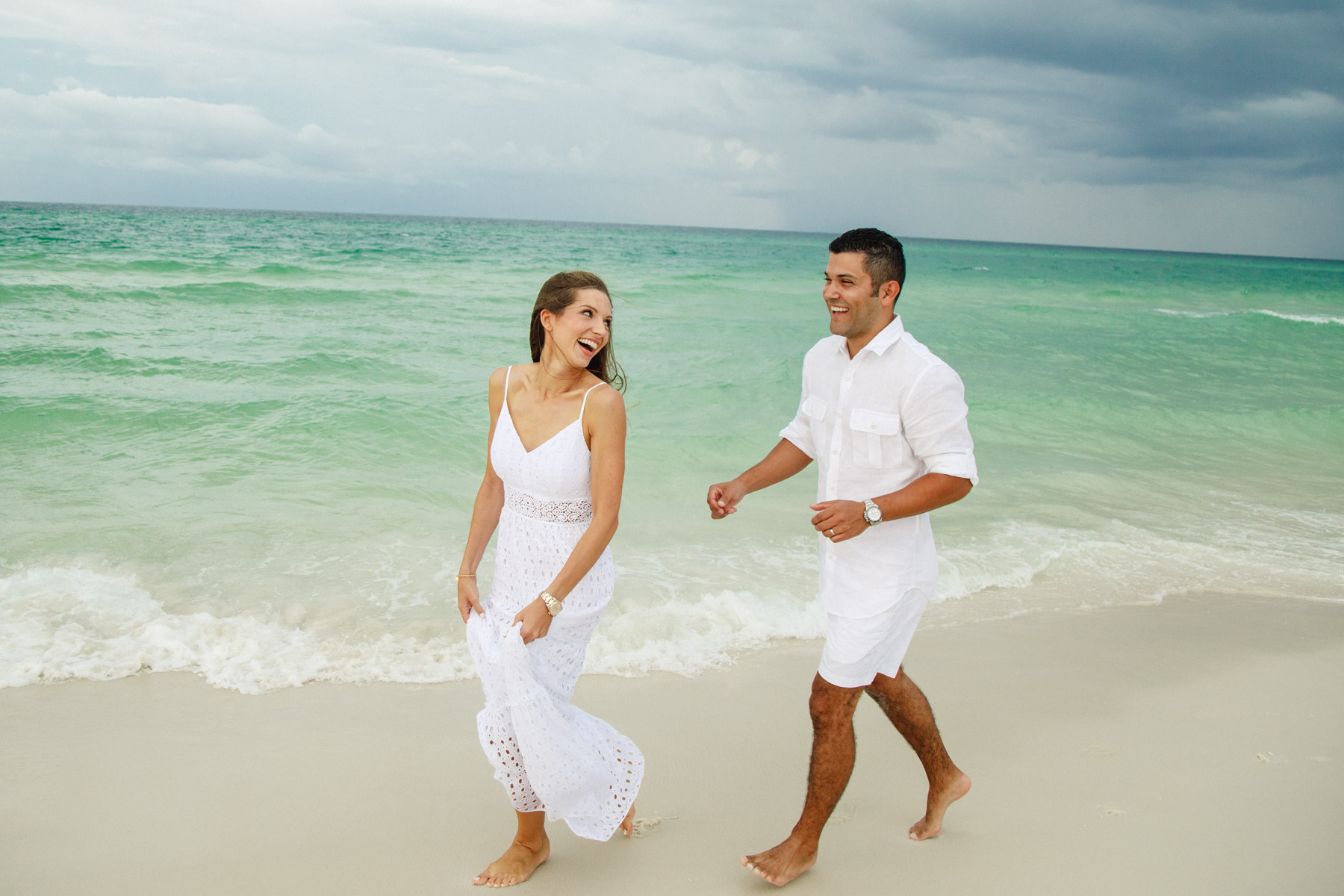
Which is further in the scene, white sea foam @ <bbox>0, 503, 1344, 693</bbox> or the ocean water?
the ocean water

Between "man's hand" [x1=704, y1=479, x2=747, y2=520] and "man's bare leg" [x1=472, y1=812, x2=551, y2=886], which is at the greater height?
"man's hand" [x1=704, y1=479, x2=747, y2=520]

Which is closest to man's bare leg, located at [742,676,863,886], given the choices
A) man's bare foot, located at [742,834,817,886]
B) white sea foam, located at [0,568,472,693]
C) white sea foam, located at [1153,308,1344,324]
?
man's bare foot, located at [742,834,817,886]

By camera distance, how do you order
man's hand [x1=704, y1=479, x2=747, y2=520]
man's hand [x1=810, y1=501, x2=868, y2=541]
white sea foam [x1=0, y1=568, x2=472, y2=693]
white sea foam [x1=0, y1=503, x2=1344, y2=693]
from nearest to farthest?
man's hand [x1=810, y1=501, x2=868, y2=541] < man's hand [x1=704, y1=479, x2=747, y2=520] < white sea foam [x1=0, y1=568, x2=472, y2=693] < white sea foam [x1=0, y1=503, x2=1344, y2=693]

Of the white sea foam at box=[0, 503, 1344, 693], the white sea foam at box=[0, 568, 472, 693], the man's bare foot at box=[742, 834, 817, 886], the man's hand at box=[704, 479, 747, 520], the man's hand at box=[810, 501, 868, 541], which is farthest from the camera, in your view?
the white sea foam at box=[0, 503, 1344, 693]

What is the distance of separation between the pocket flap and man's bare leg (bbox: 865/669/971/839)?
850 mm

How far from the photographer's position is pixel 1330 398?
14.5 m

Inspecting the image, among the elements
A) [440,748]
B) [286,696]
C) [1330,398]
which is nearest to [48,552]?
[286,696]

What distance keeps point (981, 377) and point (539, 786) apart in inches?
539

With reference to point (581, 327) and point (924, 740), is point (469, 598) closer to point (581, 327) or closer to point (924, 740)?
point (581, 327)

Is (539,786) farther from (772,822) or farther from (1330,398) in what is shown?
(1330,398)

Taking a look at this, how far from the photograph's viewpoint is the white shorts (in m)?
2.82

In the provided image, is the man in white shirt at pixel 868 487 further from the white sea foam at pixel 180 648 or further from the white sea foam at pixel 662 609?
the white sea foam at pixel 180 648

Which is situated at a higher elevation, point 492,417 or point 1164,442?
point 492,417

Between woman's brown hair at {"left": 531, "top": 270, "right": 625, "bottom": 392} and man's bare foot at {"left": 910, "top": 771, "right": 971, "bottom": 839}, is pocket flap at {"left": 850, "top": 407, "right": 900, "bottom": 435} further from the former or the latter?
man's bare foot at {"left": 910, "top": 771, "right": 971, "bottom": 839}
